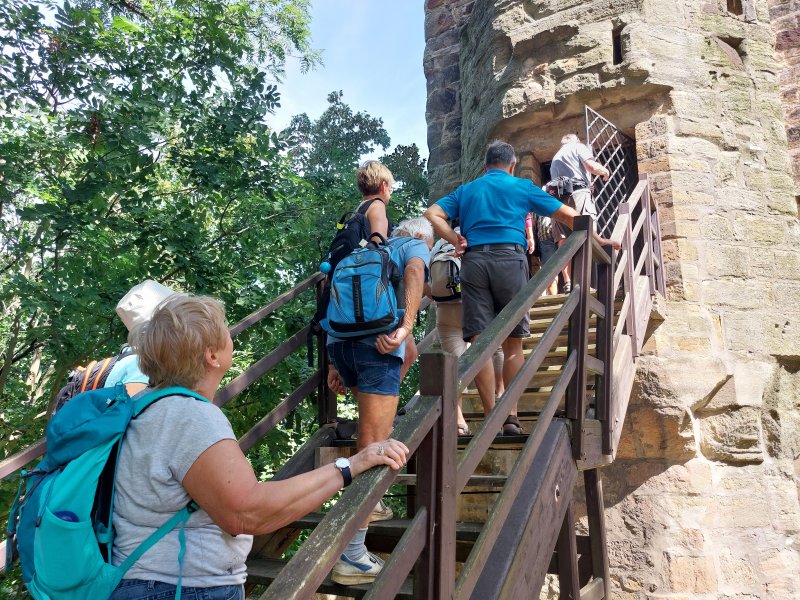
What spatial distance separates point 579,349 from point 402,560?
1.73m

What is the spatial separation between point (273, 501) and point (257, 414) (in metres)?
5.06

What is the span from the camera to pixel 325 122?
613 inches

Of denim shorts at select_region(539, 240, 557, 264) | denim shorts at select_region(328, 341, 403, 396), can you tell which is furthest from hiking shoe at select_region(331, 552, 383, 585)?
denim shorts at select_region(539, 240, 557, 264)

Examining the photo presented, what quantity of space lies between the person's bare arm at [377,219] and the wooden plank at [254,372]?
0.97 metres

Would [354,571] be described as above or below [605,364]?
below

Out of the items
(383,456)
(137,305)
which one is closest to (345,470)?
(383,456)

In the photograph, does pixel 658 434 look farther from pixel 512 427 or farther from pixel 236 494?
pixel 236 494

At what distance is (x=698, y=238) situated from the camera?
19.7 ft

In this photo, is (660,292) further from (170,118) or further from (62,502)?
(62,502)

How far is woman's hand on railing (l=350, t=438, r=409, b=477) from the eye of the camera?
1.68 meters

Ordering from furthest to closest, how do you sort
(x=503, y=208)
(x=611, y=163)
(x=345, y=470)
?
(x=611, y=163) < (x=503, y=208) < (x=345, y=470)

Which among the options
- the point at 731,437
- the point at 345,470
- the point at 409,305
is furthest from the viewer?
the point at 731,437

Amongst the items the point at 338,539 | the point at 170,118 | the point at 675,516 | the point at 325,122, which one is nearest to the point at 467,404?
the point at 675,516

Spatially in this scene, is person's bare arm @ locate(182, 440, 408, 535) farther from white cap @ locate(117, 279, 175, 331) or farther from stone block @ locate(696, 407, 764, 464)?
stone block @ locate(696, 407, 764, 464)
